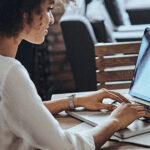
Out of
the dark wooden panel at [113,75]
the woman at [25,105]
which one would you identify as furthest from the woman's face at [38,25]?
the dark wooden panel at [113,75]

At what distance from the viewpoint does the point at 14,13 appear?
0.87m

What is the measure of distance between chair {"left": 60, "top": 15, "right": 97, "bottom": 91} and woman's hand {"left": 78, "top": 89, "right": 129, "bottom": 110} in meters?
1.58

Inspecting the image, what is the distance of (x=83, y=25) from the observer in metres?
2.77

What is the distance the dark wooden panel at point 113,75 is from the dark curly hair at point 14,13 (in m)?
1.04

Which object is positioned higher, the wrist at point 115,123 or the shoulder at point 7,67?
the shoulder at point 7,67

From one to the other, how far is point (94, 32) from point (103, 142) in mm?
2241

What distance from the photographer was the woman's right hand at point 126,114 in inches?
38.5

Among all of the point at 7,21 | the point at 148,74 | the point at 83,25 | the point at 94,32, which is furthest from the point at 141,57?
the point at 94,32

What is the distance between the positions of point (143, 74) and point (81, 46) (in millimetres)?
1572

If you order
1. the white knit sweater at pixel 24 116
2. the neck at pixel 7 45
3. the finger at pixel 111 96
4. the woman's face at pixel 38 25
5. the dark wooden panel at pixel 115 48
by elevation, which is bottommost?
the dark wooden panel at pixel 115 48

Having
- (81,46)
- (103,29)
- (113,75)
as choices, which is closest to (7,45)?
(113,75)

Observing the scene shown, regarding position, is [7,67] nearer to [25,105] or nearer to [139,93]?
[25,105]

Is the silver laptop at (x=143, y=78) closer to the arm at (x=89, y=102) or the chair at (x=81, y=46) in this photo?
the arm at (x=89, y=102)

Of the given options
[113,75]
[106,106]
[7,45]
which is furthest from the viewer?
[113,75]
